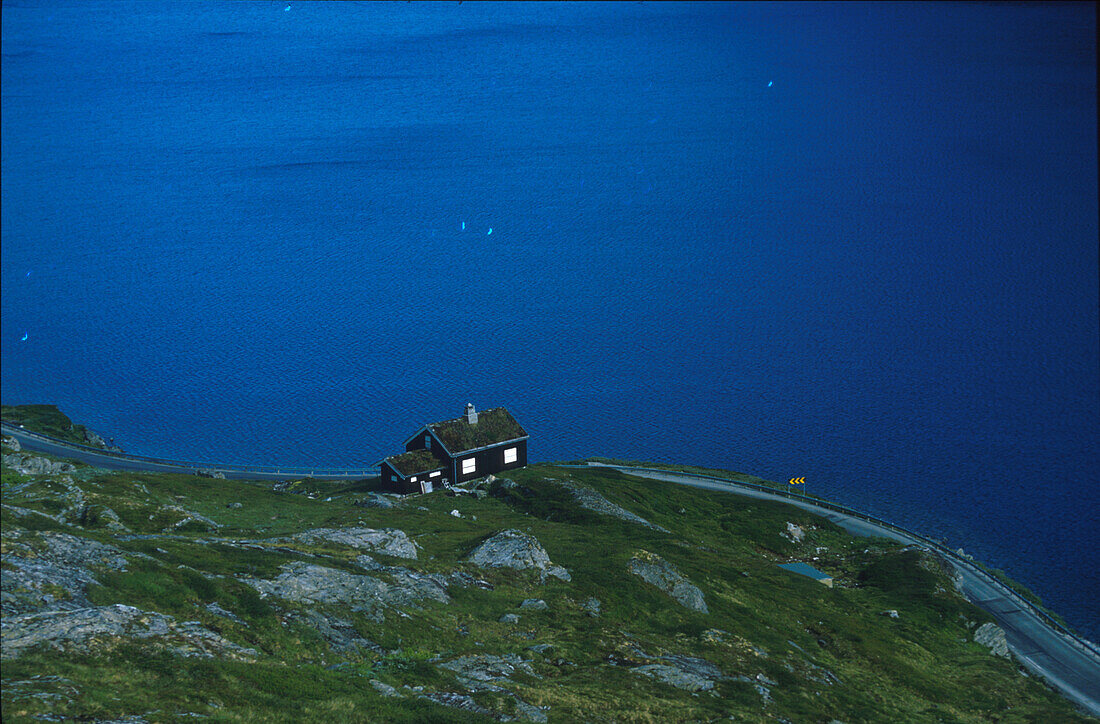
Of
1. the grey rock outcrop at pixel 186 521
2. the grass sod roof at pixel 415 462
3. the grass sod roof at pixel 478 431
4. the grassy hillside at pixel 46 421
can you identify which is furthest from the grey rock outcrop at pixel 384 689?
the grassy hillside at pixel 46 421

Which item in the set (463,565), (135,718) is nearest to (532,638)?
(463,565)

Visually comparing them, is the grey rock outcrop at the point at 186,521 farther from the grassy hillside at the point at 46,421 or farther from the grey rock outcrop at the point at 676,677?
the grassy hillside at the point at 46,421

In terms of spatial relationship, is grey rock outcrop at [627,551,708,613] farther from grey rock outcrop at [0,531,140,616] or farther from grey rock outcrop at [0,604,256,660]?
grey rock outcrop at [0,531,140,616]

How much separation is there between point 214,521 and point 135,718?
118ft

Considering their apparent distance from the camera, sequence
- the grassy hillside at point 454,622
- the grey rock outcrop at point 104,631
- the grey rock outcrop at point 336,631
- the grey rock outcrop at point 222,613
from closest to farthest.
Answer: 1. the grey rock outcrop at point 104,631
2. the grassy hillside at point 454,622
3. the grey rock outcrop at point 222,613
4. the grey rock outcrop at point 336,631

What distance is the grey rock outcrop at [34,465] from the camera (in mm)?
74812

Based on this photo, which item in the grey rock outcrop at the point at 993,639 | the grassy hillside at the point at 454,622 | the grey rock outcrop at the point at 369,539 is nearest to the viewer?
the grassy hillside at the point at 454,622

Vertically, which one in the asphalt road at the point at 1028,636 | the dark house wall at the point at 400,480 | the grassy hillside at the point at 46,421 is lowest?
the asphalt road at the point at 1028,636

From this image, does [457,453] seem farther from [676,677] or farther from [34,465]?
[676,677]

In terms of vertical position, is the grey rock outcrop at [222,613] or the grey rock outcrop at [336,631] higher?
the grey rock outcrop at [222,613]

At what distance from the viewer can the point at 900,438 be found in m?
134

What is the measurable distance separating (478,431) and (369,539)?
3590 cm

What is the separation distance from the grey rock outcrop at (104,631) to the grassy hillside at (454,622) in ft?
0.46

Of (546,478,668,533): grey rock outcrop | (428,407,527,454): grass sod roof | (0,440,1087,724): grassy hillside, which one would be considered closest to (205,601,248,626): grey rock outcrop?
(0,440,1087,724): grassy hillside
